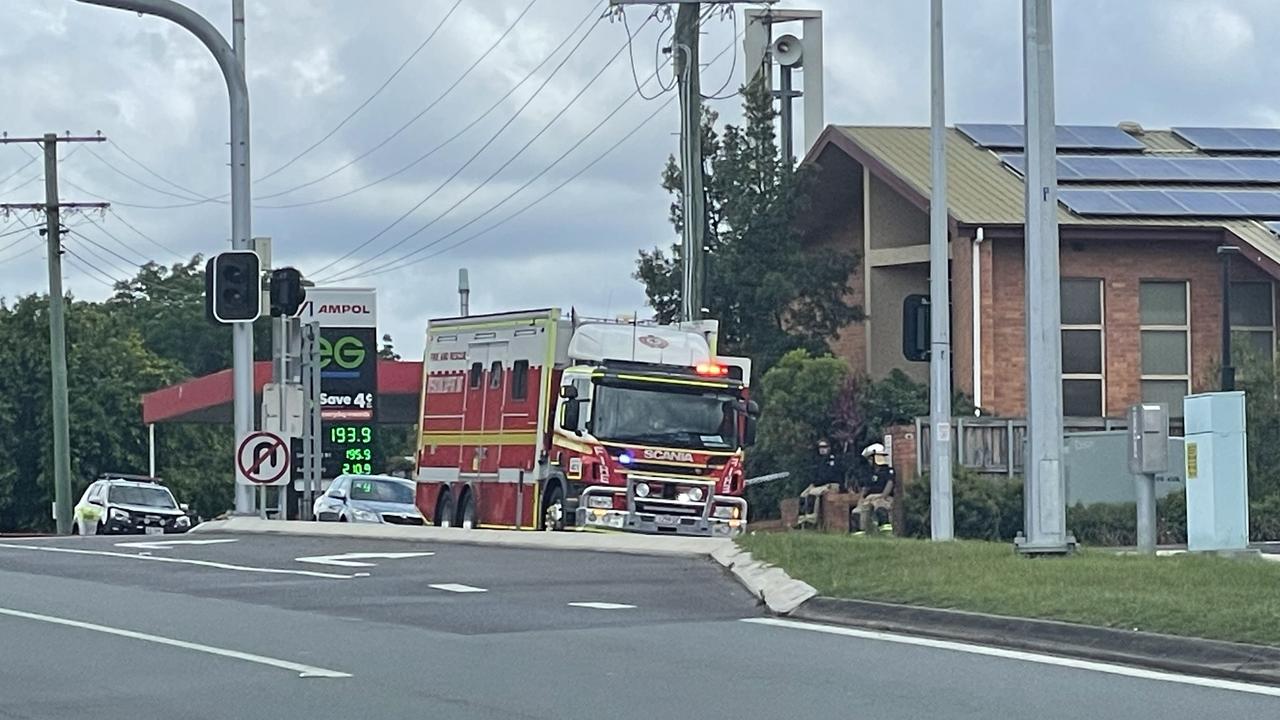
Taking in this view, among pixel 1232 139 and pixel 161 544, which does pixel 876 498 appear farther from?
pixel 1232 139

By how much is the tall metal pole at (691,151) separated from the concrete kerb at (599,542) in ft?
46.9

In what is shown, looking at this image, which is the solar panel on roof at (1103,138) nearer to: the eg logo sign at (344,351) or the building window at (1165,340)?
the building window at (1165,340)

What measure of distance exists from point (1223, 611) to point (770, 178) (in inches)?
1362

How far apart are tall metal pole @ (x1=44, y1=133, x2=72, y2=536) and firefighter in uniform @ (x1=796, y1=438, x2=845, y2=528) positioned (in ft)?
73.5

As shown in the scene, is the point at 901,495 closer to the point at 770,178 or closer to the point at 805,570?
the point at 770,178

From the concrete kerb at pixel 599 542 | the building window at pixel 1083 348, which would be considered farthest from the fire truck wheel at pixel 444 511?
the building window at pixel 1083 348

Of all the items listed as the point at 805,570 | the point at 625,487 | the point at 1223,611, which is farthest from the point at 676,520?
the point at 1223,611

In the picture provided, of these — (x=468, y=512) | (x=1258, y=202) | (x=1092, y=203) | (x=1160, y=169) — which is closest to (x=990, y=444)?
(x=1092, y=203)

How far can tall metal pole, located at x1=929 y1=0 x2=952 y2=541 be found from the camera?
2819 centimetres

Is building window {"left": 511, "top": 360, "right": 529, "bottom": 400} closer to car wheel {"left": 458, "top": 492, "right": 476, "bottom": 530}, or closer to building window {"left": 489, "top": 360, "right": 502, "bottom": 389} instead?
building window {"left": 489, "top": 360, "right": 502, "bottom": 389}

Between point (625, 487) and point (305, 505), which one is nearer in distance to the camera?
point (625, 487)

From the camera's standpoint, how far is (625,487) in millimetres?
28812

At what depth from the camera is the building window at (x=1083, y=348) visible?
4275 cm

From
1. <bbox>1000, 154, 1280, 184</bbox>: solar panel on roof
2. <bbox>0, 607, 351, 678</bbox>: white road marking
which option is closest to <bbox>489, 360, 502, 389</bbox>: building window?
<bbox>1000, 154, 1280, 184</bbox>: solar panel on roof
